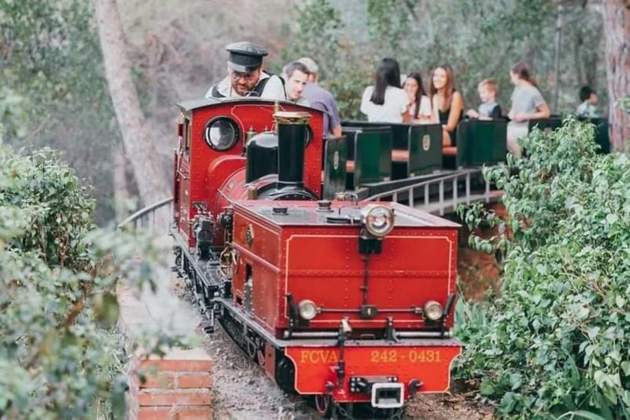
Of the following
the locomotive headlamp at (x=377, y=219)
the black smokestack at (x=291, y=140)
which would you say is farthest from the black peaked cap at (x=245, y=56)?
the locomotive headlamp at (x=377, y=219)

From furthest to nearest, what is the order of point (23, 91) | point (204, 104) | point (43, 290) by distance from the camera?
point (23, 91), point (204, 104), point (43, 290)

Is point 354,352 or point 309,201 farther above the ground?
point 309,201

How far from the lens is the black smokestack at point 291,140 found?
9.70m

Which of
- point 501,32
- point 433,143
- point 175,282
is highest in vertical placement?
point 501,32

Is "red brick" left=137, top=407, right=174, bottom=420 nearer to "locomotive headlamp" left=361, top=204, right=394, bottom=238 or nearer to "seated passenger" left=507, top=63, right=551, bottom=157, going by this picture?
"locomotive headlamp" left=361, top=204, right=394, bottom=238

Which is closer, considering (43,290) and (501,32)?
(43,290)

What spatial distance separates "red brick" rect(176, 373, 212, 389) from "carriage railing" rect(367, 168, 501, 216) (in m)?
7.09

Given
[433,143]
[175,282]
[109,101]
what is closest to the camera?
[175,282]

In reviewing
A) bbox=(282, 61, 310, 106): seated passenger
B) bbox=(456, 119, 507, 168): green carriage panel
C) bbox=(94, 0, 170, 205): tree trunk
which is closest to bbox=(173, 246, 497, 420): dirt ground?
bbox=(282, 61, 310, 106): seated passenger

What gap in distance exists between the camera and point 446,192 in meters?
17.6

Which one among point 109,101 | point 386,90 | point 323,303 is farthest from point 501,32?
point 323,303

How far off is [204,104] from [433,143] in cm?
681

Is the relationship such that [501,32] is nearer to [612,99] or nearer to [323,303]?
[612,99]

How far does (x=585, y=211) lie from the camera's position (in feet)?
32.7
